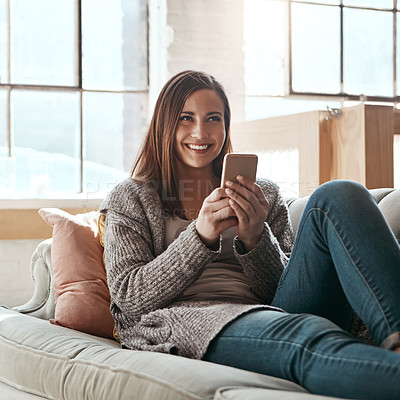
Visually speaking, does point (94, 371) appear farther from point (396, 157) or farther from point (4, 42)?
point (4, 42)

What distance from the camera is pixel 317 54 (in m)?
3.62

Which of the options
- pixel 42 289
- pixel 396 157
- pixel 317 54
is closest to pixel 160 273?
pixel 42 289

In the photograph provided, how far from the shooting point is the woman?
3.89 feet

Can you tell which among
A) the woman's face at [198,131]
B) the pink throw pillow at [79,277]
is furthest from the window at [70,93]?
the woman's face at [198,131]

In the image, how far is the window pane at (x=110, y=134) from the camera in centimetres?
318

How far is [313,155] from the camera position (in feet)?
8.96

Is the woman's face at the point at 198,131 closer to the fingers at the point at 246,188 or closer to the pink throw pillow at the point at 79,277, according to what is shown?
the fingers at the point at 246,188

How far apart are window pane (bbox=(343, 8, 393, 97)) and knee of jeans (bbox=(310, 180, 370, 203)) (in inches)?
95.7

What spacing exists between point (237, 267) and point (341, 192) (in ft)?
1.46

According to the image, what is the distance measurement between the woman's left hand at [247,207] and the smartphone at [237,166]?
1 centimetres

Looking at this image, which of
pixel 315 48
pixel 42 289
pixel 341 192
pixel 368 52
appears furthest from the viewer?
pixel 368 52

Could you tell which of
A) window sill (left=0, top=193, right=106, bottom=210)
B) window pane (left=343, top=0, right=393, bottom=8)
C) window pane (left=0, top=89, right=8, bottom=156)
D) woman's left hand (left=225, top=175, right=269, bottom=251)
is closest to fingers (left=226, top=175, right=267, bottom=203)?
woman's left hand (left=225, top=175, right=269, bottom=251)

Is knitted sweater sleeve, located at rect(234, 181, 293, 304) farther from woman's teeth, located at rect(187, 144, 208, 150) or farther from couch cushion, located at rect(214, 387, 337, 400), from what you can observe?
couch cushion, located at rect(214, 387, 337, 400)

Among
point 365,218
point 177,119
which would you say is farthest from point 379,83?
point 365,218
